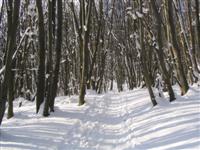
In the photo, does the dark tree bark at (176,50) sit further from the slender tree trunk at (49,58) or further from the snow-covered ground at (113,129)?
the slender tree trunk at (49,58)

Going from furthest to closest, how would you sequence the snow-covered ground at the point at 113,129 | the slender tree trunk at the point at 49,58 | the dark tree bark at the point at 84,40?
the dark tree bark at the point at 84,40 → the slender tree trunk at the point at 49,58 → the snow-covered ground at the point at 113,129

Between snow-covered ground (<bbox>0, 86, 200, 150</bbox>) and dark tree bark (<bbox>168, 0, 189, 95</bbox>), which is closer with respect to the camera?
snow-covered ground (<bbox>0, 86, 200, 150</bbox>)

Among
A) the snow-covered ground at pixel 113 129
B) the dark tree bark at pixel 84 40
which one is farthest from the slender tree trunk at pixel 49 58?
the dark tree bark at pixel 84 40

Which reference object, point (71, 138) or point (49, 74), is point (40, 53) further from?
point (71, 138)

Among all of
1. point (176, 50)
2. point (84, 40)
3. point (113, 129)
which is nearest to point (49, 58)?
point (84, 40)

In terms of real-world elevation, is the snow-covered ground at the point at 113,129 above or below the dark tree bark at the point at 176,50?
below

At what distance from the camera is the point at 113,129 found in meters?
10.8

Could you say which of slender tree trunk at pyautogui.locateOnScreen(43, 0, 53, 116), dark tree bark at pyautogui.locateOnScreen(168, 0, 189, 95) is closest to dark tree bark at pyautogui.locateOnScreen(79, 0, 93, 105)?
slender tree trunk at pyautogui.locateOnScreen(43, 0, 53, 116)

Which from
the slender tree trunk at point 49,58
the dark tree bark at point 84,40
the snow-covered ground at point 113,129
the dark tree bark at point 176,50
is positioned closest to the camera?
the snow-covered ground at point 113,129

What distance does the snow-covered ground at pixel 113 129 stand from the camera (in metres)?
8.27

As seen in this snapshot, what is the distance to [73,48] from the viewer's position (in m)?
36.7

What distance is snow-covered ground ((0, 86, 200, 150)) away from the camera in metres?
8.27

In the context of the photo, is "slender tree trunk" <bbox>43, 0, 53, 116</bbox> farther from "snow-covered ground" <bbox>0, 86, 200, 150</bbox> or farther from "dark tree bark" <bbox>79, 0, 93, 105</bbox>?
"dark tree bark" <bbox>79, 0, 93, 105</bbox>

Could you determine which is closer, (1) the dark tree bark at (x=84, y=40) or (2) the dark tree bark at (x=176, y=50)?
(2) the dark tree bark at (x=176, y=50)
